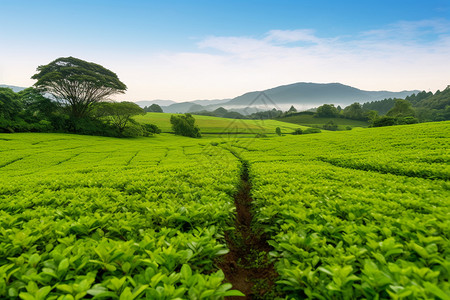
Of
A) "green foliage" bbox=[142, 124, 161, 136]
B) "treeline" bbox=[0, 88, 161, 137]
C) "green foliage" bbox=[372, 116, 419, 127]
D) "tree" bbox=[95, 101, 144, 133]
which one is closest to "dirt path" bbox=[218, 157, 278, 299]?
"treeline" bbox=[0, 88, 161, 137]

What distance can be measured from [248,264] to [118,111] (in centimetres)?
4966

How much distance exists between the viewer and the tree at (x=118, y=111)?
44406 mm

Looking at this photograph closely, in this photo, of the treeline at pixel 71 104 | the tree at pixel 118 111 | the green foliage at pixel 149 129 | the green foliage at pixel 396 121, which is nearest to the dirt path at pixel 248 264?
the treeline at pixel 71 104

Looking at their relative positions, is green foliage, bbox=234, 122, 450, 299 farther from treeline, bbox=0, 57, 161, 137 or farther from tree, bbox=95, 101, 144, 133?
tree, bbox=95, 101, 144, 133

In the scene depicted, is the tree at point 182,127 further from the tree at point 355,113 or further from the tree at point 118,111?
the tree at point 355,113

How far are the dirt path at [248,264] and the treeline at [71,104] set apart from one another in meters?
44.0

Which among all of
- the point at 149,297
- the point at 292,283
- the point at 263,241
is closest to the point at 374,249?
the point at 292,283

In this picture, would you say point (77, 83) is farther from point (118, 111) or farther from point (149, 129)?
point (149, 129)

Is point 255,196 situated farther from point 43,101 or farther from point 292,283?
point 43,101

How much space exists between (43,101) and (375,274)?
2117 inches

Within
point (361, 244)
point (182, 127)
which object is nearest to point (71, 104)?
point (182, 127)

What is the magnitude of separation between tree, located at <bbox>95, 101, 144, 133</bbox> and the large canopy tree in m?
1.76

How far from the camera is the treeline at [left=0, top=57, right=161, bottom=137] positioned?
3388cm

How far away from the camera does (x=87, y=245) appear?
7.95 feet
